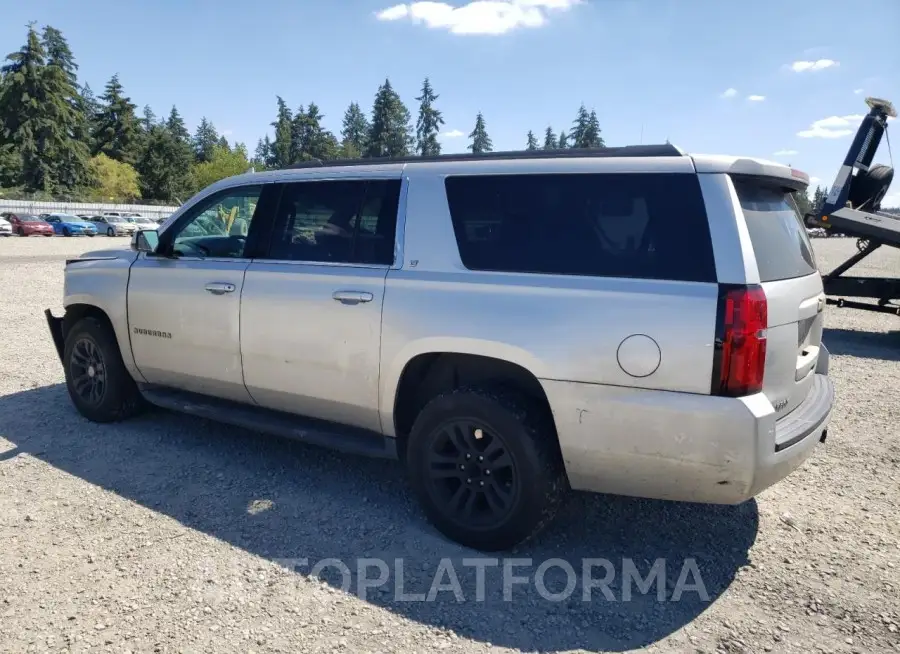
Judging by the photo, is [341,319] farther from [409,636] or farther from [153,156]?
[153,156]

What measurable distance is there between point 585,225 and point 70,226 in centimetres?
4692

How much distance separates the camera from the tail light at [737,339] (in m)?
2.73

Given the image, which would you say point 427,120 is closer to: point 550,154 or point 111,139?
point 111,139

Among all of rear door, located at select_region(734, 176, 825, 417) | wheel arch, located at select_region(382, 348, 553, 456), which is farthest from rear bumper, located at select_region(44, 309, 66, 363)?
rear door, located at select_region(734, 176, 825, 417)

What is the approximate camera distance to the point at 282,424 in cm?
411

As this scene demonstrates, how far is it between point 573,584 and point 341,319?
6.17 ft

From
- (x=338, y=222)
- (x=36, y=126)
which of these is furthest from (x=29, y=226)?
(x=338, y=222)

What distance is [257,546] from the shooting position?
11.1 feet

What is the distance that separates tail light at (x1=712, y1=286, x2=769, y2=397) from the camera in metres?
2.73

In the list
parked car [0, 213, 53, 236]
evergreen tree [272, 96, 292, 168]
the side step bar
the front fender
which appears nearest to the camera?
the side step bar

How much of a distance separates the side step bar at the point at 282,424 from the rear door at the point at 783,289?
80.6 inches

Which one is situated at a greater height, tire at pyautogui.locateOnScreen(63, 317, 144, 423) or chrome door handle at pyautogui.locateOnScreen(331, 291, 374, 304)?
chrome door handle at pyautogui.locateOnScreen(331, 291, 374, 304)

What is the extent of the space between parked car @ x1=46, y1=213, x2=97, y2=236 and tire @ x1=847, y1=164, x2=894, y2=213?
1764 inches

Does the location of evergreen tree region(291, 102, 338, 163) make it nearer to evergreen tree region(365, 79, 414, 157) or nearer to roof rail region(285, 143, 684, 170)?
evergreen tree region(365, 79, 414, 157)
